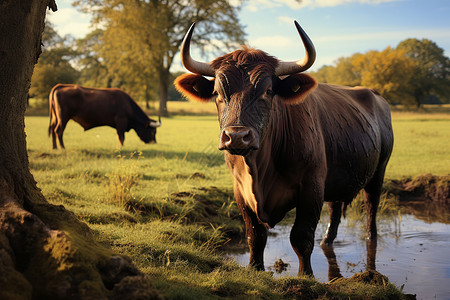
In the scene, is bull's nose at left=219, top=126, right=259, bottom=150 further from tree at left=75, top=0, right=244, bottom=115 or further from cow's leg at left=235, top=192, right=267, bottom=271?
tree at left=75, top=0, right=244, bottom=115

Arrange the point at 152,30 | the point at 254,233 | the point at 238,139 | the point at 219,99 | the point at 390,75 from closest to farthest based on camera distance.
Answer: the point at 238,139 → the point at 219,99 → the point at 254,233 → the point at 152,30 → the point at 390,75

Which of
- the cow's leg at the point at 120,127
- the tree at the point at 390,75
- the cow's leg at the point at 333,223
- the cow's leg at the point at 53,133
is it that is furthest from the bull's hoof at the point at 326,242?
the tree at the point at 390,75

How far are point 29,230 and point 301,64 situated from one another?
108 inches

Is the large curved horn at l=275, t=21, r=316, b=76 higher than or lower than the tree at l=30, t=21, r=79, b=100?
lower

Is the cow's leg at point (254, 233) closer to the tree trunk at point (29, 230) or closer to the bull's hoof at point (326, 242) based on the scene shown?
the tree trunk at point (29, 230)

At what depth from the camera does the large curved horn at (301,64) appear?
153 inches

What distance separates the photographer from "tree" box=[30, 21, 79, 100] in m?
32.9

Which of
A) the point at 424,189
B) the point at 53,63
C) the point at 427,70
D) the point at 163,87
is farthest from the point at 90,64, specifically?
the point at 424,189

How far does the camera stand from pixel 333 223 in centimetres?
661

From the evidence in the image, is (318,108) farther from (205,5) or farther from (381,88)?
(381,88)

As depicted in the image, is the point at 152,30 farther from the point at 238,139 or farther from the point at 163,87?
the point at 238,139

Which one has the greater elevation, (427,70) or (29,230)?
(427,70)

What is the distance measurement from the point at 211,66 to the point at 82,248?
218 centimetres

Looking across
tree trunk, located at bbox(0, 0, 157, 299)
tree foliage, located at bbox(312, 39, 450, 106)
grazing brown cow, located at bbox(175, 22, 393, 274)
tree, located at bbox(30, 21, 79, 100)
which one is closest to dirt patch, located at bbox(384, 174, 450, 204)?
grazing brown cow, located at bbox(175, 22, 393, 274)
